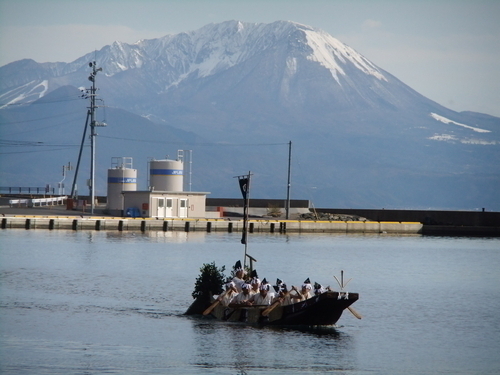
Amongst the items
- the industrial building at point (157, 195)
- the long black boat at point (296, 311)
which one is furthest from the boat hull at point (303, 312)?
the industrial building at point (157, 195)

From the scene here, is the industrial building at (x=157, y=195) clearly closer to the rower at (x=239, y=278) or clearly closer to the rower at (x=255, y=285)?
the rower at (x=239, y=278)

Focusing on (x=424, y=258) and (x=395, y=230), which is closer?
(x=424, y=258)

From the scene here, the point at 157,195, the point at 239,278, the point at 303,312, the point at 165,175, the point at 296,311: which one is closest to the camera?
the point at 303,312

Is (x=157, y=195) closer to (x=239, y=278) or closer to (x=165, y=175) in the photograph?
(x=165, y=175)

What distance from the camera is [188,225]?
333ft

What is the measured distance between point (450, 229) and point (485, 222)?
459 cm

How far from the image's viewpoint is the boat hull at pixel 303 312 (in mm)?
40344

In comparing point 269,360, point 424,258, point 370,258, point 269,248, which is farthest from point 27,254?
point 269,360

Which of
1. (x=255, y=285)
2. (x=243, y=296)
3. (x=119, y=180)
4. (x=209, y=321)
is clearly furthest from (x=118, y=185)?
(x=255, y=285)

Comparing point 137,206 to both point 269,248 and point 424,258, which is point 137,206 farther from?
point 424,258

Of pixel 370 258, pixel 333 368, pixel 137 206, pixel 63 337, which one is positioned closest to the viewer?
pixel 333 368

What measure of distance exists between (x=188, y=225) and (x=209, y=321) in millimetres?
57908

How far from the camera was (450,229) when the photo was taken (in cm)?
11569

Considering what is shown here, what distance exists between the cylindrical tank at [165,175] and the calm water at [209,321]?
2178 cm
